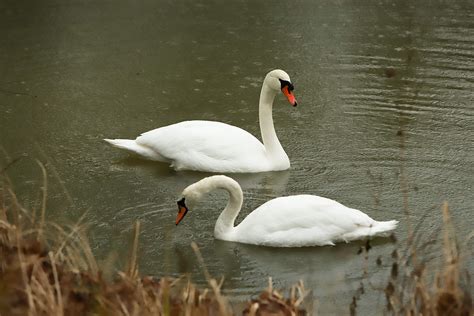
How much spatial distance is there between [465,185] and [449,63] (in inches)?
156

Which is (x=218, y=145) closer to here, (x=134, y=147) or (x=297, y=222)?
(x=134, y=147)

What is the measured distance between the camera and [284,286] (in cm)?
671

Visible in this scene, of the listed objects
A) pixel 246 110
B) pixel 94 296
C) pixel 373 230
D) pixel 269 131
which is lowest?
pixel 94 296

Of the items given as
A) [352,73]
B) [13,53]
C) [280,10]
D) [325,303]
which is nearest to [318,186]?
[325,303]

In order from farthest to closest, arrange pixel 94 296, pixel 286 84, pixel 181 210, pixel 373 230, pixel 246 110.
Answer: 1. pixel 246 110
2. pixel 286 84
3. pixel 181 210
4. pixel 373 230
5. pixel 94 296

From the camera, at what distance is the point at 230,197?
760cm

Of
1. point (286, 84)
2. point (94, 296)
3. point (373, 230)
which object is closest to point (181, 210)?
point (373, 230)

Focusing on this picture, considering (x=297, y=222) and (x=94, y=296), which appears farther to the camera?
(x=297, y=222)

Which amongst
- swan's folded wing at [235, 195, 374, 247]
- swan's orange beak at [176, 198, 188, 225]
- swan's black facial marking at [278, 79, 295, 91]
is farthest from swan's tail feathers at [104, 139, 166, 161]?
swan's folded wing at [235, 195, 374, 247]

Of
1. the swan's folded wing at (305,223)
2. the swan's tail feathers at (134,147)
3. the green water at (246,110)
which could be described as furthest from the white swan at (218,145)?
the swan's folded wing at (305,223)

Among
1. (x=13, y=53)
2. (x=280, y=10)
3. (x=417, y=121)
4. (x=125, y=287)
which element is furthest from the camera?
(x=280, y=10)

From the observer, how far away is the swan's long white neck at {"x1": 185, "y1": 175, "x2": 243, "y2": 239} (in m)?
7.55

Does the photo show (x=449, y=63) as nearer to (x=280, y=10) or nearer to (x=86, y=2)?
(x=280, y=10)

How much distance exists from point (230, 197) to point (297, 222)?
0.55 metres
